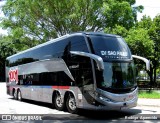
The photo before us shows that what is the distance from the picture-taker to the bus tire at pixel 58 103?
1505cm

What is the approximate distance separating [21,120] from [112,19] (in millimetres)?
20445

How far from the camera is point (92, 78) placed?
497 inches

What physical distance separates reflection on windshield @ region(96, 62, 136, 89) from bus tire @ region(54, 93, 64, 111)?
3127mm

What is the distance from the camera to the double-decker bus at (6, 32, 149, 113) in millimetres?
12516

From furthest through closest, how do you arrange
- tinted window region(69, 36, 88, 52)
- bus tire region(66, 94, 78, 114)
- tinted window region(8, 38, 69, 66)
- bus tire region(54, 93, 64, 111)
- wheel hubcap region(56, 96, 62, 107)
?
1. tinted window region(8, 38, 69, 66)
2. wheel hubcap region(56, 96, 62, 107)
3. bus tire region(54, 93, 64, 111)
4. bus tire region(66, 94, 78, 114)
5. tinted window region(69, 36, 88, 52)

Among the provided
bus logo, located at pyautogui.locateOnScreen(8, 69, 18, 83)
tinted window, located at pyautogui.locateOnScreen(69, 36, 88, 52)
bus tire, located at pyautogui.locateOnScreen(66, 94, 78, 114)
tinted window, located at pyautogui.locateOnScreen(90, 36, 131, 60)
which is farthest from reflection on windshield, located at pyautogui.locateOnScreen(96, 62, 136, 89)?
bus logo, located at pyautogui.locateOnScreen(8, 69, 18, 83)

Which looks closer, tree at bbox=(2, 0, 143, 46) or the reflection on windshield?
the reflection on windshield

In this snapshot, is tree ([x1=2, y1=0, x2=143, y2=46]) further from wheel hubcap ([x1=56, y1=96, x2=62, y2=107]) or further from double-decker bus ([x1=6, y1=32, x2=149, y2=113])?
wheel hubcap ([x1=56, y1=96, x2=62, y2=107])

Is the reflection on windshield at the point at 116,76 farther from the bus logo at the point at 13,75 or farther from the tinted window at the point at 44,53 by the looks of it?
the bus logo at the point at 13,75

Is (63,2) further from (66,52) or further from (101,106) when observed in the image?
(101,106)

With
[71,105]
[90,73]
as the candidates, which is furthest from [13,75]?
[90,73]

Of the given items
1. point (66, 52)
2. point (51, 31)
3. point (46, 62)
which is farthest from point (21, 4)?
point (66, 52)

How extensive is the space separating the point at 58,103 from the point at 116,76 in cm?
388

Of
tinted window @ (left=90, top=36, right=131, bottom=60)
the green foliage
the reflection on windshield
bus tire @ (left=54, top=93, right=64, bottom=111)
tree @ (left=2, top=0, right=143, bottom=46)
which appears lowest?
bus tire @ (left=54, top=93, right=64, bottom=111)
